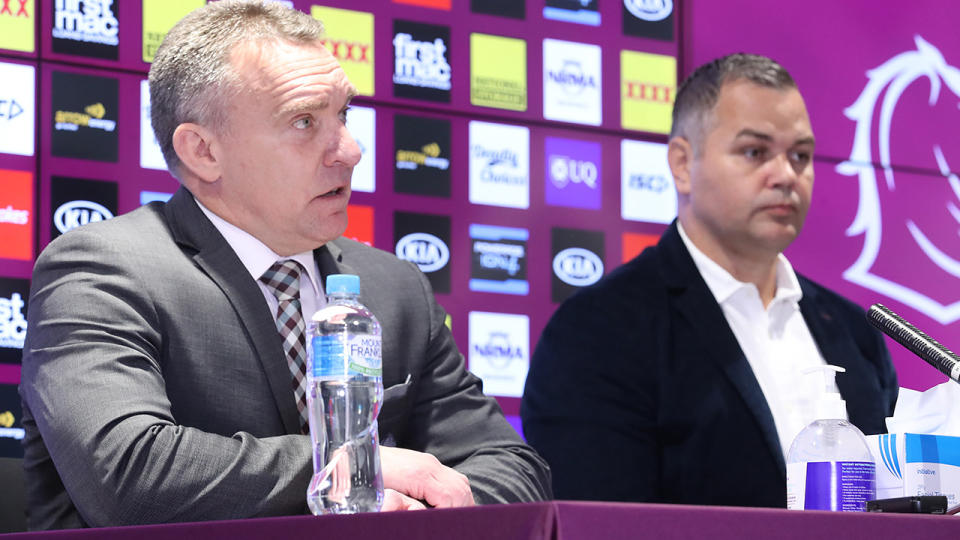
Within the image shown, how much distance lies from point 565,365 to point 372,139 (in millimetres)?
1118

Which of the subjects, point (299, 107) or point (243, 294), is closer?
point (243, 294)

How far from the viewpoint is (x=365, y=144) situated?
12.5 feet

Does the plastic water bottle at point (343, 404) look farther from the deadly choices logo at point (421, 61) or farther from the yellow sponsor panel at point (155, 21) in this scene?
the deadly choices logo at point (421, 61)

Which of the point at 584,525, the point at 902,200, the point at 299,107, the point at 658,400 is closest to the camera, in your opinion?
the point at 584,525

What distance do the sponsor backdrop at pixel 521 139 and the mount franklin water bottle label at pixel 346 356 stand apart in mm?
1929

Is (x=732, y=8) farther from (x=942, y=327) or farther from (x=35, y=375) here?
(x=35, y=375)

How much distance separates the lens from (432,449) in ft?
7.76

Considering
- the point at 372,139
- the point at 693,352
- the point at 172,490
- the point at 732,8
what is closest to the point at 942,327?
the point at 732,8

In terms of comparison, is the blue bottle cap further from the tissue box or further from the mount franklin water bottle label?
the tissue box

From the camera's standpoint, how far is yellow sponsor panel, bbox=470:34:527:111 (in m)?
4.00

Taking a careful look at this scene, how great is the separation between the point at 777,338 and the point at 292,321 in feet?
4.66

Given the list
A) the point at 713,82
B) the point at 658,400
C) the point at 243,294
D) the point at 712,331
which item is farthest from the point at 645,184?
the point at 243,294

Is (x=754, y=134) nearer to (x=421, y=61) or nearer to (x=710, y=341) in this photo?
(x=710, y=341)

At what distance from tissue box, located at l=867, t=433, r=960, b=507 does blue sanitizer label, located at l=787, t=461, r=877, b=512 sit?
0.04m
